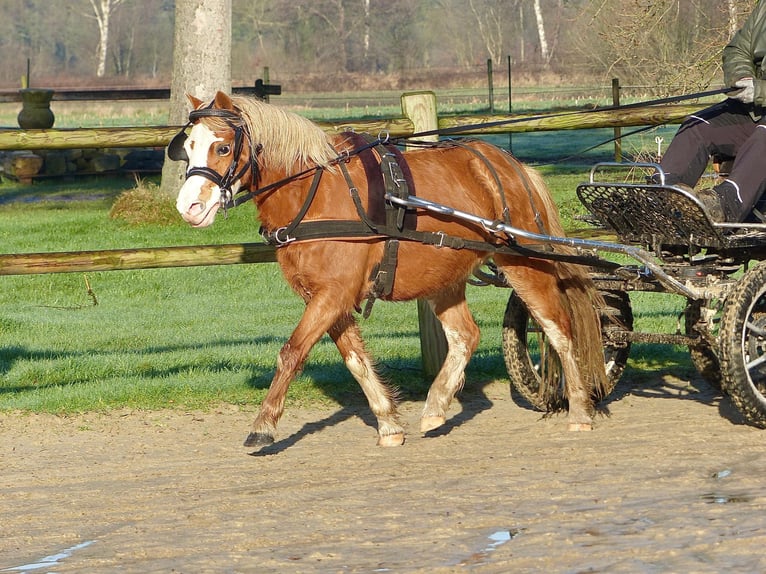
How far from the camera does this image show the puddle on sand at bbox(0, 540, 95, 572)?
178 inches

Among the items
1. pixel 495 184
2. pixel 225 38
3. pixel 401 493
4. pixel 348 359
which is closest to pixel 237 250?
pixel 348 359

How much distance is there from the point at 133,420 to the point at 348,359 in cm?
160

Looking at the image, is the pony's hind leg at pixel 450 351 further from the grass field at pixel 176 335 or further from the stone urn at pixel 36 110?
the stone urn at pixel 36 110

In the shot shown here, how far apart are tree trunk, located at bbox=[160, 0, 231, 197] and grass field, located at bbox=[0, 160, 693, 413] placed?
74.4 inches

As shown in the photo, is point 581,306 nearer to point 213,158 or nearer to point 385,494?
point 385,494

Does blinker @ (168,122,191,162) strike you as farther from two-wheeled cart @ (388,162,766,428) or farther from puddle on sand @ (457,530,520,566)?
puddle on sand @ (457,530,520,566)

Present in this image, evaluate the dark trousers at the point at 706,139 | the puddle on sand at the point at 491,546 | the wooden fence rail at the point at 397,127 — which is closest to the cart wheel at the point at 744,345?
the dark trousers at the point at 706,139

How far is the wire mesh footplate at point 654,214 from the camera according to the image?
617 centimetres

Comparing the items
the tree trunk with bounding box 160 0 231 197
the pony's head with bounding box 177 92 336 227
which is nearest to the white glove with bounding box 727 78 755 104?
the pony's head with bounding box 177 92 336 227

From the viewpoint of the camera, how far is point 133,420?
734cm

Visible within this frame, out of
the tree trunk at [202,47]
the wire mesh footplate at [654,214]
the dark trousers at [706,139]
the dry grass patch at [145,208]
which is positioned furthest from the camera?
the dry grass patch at [145,208]

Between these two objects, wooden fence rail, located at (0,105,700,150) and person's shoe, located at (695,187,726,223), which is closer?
person's shoe, located at (695,187,726,223)

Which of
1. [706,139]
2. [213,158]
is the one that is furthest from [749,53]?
[213,158]

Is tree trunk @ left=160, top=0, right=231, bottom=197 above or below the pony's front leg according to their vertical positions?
above
